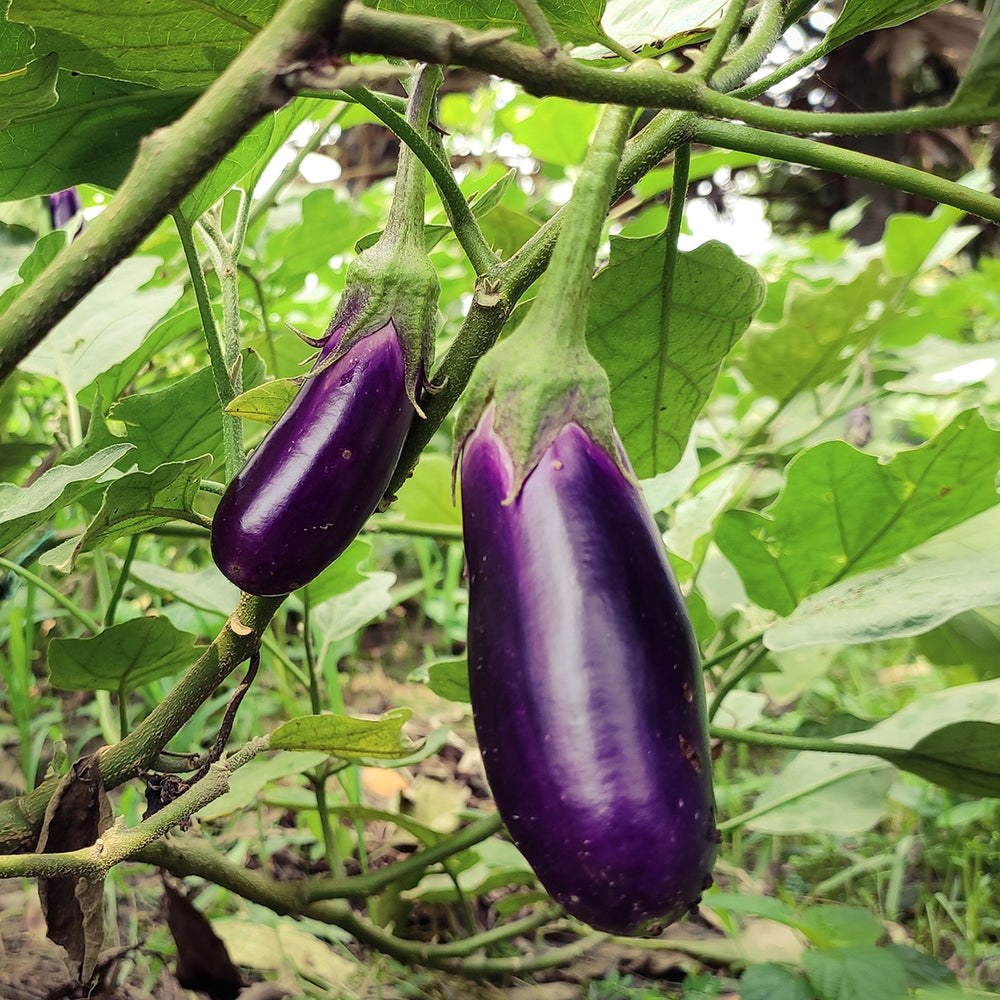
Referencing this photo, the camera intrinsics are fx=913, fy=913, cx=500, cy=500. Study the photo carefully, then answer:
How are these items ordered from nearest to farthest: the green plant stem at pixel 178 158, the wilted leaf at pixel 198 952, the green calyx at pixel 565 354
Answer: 1. the green plant stem at pixel 178 158
2. the green calyx at pixel 565 354
3. the wilted leaf at pixel 198 952

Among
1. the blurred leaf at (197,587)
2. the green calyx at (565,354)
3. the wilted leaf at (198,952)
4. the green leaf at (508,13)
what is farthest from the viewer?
the blurred leaf at (197,587)

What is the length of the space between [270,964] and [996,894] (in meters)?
0.81

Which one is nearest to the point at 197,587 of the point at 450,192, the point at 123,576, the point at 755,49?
the point at 123,576

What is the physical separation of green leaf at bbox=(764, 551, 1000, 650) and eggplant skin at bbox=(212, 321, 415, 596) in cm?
29

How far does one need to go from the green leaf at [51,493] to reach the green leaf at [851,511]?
0.47 metres

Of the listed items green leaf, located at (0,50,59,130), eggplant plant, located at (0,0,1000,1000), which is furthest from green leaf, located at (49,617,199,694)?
green leaf, located at (0,50,59,130)

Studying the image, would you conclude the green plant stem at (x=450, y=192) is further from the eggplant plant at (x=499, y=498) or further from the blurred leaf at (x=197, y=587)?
the blurred leaf at (x=197, y=587)

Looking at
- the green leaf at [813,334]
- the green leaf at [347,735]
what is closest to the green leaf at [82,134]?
the green leaf at [347,735]

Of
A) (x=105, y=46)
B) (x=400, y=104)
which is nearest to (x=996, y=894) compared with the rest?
(x=400, y=104)

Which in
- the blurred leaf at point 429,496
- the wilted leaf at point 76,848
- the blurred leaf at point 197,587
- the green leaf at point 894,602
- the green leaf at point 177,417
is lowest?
the wilted leaf at point 76,848

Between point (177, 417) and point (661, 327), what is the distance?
1.02 ft

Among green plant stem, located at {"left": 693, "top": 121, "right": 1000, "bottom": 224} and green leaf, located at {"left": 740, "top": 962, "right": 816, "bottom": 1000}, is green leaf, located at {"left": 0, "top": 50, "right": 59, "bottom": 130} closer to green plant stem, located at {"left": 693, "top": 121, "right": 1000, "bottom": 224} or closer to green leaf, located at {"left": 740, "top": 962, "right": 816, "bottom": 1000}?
green plant stem, located at {"left": 693, "top": 121, "right": 1000, "bottom": 224}

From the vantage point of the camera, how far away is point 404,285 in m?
0.43

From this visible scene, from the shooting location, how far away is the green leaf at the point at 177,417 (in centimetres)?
56
